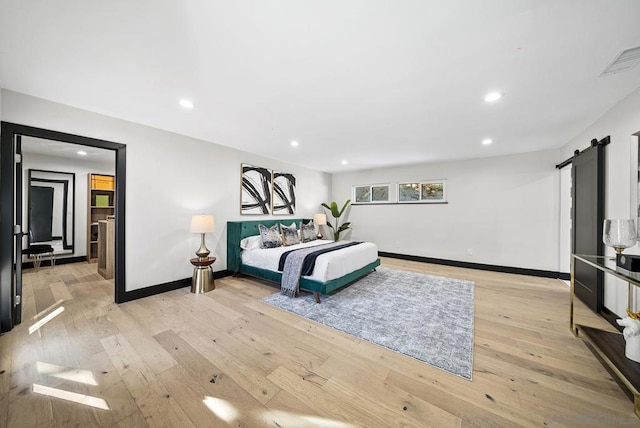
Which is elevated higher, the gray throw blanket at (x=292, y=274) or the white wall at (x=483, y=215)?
the white wall at (x=483, y=215)

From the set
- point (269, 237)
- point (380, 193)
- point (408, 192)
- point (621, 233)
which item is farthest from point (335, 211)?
point (621, 233)

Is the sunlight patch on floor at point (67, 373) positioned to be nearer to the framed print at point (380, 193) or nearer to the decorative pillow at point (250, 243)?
the decorative pillow at point (250, 243)

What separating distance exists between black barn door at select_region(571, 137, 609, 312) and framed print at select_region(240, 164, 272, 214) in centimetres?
516

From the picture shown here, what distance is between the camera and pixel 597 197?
109 inches

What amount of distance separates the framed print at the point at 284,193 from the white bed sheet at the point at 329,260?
1.32 meters

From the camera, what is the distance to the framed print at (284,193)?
532 centimetres

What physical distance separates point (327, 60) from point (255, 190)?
3456 mm

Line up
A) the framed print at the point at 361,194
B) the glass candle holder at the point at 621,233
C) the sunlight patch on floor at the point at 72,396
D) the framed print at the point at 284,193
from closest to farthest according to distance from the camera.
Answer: the sunlight patch on floor at the point at 72,396
the glass candle holder at the point at 621,233
the framed print at the point at 284,193
the framed print at the point at 361,194

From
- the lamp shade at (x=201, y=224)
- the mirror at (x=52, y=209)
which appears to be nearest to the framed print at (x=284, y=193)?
the lamp shade at (x=201, y=224)

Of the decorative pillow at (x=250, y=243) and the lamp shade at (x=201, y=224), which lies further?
the decorative pillow at (x=250, y=243)

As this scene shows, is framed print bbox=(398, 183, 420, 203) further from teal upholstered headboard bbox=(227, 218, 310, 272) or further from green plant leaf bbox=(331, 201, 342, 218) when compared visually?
teal upholstered headboard bbox=(227, 218, 310, 272)

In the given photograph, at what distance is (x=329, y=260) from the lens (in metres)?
3.23

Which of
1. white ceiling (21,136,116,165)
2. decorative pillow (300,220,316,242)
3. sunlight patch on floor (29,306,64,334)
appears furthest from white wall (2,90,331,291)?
decorative pillow (300,220,316,242)

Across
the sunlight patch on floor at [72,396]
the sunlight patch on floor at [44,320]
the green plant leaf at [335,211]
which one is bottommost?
the sunlight patch on floor at [72,396]
